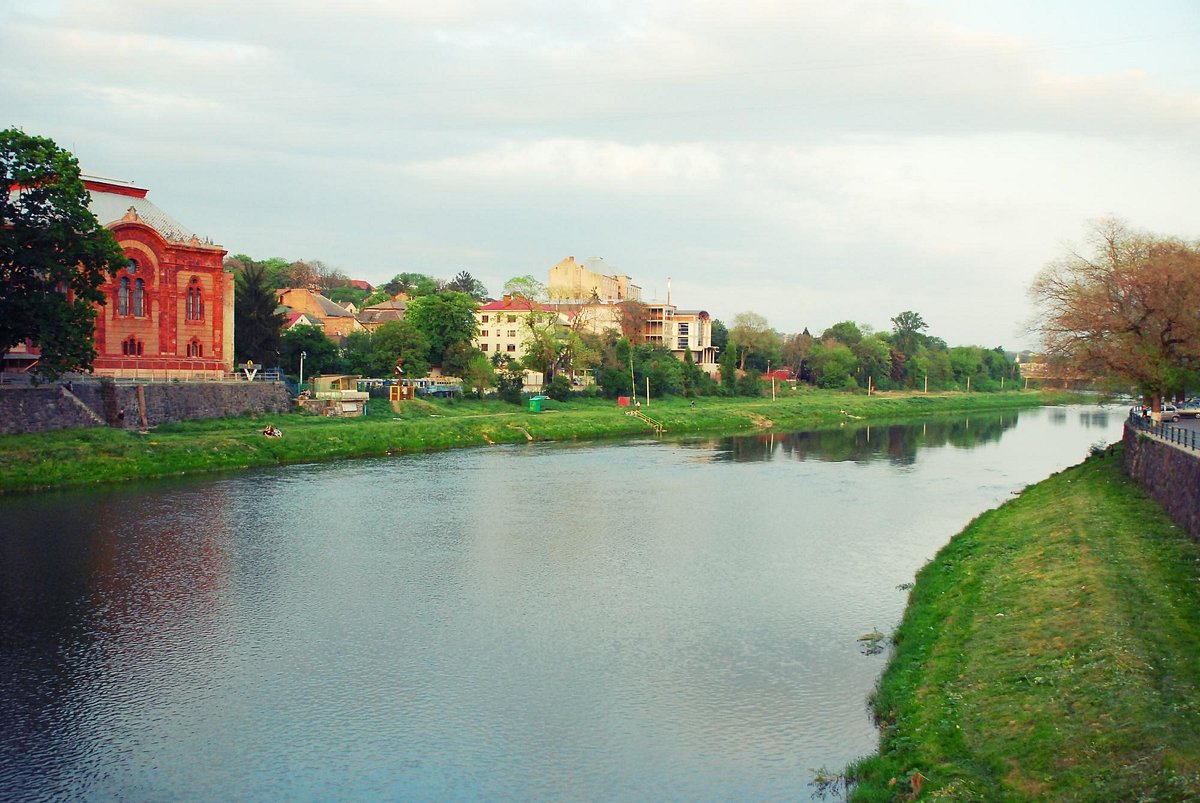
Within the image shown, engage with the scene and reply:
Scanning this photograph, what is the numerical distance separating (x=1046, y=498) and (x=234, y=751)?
2929cm

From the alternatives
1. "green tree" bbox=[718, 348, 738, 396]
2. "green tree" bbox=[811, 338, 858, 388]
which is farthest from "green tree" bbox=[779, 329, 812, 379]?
"green tree" bbox=[718, 348, 738, 396]

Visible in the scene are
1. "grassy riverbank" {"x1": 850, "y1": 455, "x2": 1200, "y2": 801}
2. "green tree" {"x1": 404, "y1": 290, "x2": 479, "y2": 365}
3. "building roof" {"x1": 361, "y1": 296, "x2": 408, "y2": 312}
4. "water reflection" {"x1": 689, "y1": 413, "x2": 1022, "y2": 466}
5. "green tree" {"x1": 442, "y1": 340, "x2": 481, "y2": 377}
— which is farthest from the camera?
"building roof" {"x1": 361, "y1": 296, "x2": 408, "y2": 312}

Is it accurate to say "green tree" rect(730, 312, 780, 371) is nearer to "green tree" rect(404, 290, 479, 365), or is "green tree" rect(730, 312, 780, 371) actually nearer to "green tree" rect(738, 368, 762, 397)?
"green tree" rect(738, 368, 762, 397)

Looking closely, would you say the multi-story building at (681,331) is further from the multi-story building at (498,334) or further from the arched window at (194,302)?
the arched window at (194,302)

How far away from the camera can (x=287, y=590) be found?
2630cm

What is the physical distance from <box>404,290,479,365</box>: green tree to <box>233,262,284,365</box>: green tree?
1470cm

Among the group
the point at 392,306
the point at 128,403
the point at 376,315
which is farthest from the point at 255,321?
the point at 392,306

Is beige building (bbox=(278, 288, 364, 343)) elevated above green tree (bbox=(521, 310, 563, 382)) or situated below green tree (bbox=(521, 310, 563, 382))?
above

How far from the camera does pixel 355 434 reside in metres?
57.2

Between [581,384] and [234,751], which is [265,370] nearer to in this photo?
[581,384]

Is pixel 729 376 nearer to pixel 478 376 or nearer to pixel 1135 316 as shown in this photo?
pixel 478 376

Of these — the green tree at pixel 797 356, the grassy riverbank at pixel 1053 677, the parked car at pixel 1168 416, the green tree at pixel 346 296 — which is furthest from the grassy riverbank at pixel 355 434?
the green tree at pixel 346 296

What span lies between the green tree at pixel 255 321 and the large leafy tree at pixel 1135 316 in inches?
1954

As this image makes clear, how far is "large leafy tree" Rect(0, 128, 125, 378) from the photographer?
138 feet
